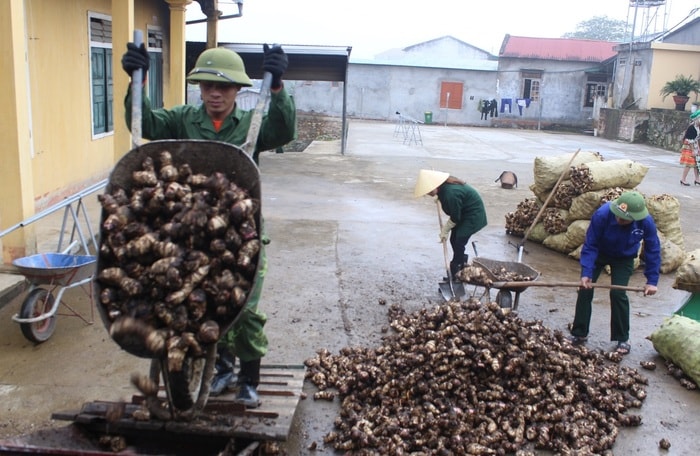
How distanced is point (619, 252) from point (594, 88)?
34.2 meters

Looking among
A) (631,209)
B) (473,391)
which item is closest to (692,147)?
(631,209)

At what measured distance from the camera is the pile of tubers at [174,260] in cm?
283

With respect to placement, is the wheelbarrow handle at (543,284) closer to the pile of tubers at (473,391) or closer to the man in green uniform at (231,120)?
the pile of tubers at (473,391)

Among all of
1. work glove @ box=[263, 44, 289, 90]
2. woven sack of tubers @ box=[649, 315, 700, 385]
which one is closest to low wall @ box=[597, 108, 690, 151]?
woven sack of tubers @ box=[649, 315, 700, 385]

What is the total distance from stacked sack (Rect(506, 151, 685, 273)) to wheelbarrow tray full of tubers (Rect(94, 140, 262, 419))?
570 cm

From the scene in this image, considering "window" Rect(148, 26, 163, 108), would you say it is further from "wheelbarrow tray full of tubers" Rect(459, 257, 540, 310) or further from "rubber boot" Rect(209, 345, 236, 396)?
"rubber boot" Rect(209, 345, 236, 396)

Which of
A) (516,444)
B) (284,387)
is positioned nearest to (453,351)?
(516,444)

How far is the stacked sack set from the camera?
8188 millimetres

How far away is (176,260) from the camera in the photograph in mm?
2891

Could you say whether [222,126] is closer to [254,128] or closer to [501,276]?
[254,128]

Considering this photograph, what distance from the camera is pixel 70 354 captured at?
4.91m

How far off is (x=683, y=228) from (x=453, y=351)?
7.75 metres

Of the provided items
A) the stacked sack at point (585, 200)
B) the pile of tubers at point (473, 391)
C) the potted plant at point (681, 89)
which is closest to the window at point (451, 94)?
the potted plant at point (681, 89)

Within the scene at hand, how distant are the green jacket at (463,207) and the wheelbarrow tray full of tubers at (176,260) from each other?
11.7ft
